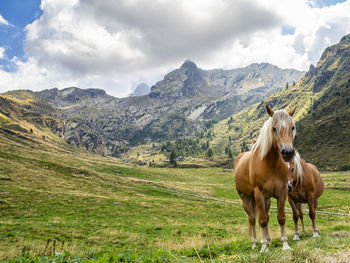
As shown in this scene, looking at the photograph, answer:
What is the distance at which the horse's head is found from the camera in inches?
255

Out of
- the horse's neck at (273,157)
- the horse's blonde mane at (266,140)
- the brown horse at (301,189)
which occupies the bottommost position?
the brown horse at (301,189)

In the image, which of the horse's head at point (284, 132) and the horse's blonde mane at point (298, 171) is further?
the horse's blonde mane at point (298, 171)

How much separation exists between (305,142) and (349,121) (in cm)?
3055

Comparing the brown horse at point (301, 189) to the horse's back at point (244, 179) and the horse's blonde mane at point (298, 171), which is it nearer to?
the horse's blonde mane at point (298, 171)

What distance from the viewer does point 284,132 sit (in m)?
6.91

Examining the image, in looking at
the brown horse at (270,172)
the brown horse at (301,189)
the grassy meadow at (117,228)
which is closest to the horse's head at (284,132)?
the brown horse at (270,172)

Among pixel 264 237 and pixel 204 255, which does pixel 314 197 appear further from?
pixel 204 255

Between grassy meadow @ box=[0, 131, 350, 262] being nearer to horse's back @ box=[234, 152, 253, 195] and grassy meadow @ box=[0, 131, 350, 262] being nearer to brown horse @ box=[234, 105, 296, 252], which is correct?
brown horse @ box=[234, 105, 296, 252]

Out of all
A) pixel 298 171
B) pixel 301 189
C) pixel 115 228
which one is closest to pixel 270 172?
pixel 298 171

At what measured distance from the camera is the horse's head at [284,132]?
6465 mm

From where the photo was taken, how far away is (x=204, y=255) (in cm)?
922

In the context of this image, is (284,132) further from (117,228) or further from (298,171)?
(117,228)

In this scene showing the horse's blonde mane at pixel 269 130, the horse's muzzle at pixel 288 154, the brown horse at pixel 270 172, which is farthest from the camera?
the brown horse at pixel 270 172

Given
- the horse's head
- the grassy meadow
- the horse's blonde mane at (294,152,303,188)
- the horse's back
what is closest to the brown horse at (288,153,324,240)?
the horse's blonde mane at (294,152,303,188)
